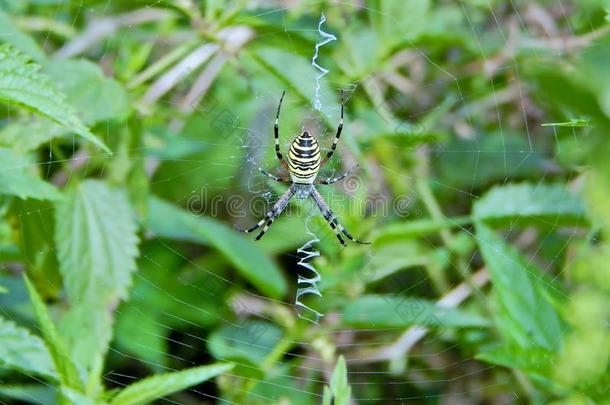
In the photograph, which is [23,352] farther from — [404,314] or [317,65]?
[317,65]

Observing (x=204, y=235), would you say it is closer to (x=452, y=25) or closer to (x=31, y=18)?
(x=31, y=18)

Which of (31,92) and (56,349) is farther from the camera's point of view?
(56,349)

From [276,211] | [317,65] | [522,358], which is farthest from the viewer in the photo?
[276,211]

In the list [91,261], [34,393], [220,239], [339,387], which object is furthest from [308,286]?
[339,387]

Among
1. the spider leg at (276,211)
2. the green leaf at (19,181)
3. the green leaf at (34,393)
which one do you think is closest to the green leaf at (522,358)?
the green leaf at (19,181)

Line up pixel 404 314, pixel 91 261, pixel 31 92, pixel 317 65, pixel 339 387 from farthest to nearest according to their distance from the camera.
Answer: pixel 317 65, pixel 404 314, pixel 91 261, pixel 339 387, pixel 31 92

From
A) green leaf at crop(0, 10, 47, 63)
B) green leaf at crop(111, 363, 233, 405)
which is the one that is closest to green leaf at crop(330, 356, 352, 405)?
green leaf at crop(111, 363, 233, 405)

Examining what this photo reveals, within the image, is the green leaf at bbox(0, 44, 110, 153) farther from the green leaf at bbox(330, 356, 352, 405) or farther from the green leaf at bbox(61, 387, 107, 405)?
the green leaf at bbox(330, 356, 352, 405)

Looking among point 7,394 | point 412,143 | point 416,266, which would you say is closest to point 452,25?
point 412,143
